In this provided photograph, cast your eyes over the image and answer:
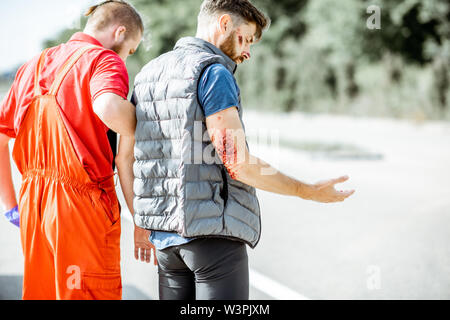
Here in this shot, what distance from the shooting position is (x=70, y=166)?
2.41 m

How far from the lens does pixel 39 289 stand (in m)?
2.49

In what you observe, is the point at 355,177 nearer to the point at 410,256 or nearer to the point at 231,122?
the point at 410,256

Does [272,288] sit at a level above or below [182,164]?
below

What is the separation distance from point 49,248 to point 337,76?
25.5m

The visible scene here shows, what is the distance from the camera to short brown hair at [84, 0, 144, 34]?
2.67m

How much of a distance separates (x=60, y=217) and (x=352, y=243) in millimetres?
4318

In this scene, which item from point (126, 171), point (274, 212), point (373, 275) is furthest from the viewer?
point (274, 212)

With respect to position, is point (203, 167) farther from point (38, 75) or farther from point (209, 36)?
point (38, 75)

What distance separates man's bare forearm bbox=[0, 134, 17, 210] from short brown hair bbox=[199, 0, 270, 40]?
1.22 metres

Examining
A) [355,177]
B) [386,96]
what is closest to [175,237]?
[355,177]

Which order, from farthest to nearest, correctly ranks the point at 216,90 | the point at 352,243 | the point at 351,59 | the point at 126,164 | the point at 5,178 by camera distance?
1. the point at 351,59
2. the point at 352,243
3. the point at 5,178
4. the point at 126,164
5. the point at 216,90

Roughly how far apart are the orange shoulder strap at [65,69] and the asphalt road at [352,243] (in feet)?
5.85

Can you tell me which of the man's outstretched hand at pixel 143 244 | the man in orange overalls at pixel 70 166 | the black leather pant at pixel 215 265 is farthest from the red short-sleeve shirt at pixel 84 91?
the black leather pant at pixel 215 265

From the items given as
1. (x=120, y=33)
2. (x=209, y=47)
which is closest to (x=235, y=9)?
(x=209, y=47)
